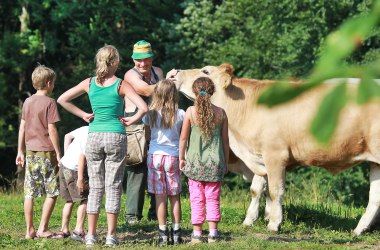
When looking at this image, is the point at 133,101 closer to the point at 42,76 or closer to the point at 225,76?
the point at 42,76

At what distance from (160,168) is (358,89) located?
549 cm

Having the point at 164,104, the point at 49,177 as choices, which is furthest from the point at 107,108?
the point at 49,177

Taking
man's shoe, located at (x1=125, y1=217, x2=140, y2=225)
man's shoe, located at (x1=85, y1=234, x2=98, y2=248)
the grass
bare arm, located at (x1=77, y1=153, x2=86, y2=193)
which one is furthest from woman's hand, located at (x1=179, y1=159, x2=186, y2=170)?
man's shoe, located at (x1=125, y1=217, x2=140, y2=225)

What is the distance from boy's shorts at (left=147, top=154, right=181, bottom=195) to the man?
1.31m

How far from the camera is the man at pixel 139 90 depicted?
316 inches

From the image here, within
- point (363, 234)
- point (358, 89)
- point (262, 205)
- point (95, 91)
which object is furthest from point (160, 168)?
point (358, 89)

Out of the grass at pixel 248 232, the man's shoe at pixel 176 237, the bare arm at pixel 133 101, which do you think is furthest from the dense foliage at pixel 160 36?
the bare arm at pixel 133 101

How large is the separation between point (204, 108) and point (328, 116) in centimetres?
548

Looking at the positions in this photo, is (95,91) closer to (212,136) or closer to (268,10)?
(212,136)

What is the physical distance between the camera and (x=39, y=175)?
687 centimetres

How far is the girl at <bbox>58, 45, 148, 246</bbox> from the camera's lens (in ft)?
21.0

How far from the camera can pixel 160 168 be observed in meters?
6.73

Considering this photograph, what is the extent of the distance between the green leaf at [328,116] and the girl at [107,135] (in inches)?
200

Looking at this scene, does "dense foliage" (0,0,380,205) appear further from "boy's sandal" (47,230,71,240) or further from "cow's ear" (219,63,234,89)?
"boy's sandal" (47,230,71,240)
